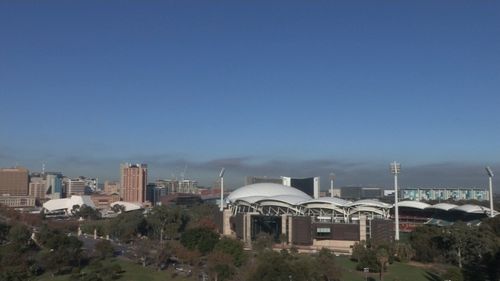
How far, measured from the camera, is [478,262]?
4084 centimetres

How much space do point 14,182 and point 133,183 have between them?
35.2m

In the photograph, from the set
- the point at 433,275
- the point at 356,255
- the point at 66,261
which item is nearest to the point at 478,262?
the point at 433,275

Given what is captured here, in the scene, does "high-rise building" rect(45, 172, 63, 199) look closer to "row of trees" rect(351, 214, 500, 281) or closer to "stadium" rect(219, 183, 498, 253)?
"stadium" rect(219, 183, 498, 253)

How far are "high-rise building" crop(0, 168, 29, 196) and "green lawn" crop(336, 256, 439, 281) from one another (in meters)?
124

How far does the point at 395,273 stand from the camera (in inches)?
1561

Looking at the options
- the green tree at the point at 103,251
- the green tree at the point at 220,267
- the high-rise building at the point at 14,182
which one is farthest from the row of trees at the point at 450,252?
the high-rise building at the point at 14,182

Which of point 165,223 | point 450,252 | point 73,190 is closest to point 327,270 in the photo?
point 450,252

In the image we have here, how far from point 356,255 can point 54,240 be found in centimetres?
2638

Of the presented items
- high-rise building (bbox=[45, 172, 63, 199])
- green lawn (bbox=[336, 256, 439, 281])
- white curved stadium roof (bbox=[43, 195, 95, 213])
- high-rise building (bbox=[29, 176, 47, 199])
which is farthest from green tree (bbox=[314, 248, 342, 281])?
high-rise building (bbox=[45, 172, 63, 199])

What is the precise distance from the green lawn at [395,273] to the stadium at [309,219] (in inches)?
367

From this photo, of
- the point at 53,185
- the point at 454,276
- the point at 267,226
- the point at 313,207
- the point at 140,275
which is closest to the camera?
the point at 454,276

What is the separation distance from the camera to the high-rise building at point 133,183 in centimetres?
13988

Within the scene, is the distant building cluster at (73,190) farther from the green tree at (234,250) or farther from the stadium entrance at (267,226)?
the green tree at (234,250)

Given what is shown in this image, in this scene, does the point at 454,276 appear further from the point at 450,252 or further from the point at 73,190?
the point at 73,190
